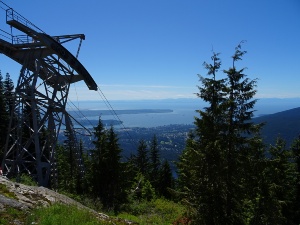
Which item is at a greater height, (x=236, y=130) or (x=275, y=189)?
(x=236, y=130)

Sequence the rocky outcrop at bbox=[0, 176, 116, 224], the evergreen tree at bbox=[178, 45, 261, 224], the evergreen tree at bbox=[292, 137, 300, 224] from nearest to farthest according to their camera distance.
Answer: the rocky outcrop at bbox=[0, 176, 116, 224] < the evergreen tree at bbox=[178, 45, 261, 224] < the evergreen tree at bbox=[292, 137, 300, 224]

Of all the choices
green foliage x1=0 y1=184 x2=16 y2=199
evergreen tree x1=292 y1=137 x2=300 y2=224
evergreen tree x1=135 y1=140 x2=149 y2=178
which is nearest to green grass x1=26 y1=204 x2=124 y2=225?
green foliage x1=0 y1=184 x2=16 y2=199

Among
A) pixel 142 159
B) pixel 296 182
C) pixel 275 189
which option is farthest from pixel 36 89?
pixel 142 159

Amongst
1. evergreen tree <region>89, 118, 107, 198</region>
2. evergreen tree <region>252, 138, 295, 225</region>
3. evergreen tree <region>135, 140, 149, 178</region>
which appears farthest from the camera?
evergreen tree <region>135, 140, 149, 178</region>

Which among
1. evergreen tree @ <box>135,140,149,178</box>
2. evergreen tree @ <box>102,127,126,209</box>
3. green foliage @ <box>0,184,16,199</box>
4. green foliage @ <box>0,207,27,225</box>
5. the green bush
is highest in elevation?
green foliage @ <box>0,184,16,199</box>

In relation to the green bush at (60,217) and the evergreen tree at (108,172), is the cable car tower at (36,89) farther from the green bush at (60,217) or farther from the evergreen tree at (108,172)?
the green bush at (60,217)

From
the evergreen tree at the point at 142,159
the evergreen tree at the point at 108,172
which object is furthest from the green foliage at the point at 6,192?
the evergreen tree at the point at 142,159

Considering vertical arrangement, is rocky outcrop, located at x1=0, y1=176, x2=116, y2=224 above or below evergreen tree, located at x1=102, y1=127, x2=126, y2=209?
above

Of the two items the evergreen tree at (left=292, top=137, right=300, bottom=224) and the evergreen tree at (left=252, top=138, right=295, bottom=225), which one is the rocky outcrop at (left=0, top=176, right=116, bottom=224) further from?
the evergreen tree at (left=292, top=137, right=300, bottom=224)

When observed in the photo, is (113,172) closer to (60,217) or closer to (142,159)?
(60,217)

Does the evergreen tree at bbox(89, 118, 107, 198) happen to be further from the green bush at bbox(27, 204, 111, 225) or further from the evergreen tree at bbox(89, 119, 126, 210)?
the green bush at bbox(27, 204, 111, 225)

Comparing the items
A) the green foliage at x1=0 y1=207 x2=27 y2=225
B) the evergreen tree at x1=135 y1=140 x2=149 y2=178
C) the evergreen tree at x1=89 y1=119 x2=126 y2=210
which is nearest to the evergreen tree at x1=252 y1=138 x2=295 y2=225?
the evergreen tree at x1=89 y1=119 x2=126 y2=210

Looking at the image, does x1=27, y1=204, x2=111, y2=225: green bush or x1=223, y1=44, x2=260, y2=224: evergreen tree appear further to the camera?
x1=223, y1=44, x2=260, y2=224: evergreen tree

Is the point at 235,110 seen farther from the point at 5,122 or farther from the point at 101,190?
the point at 5,122
